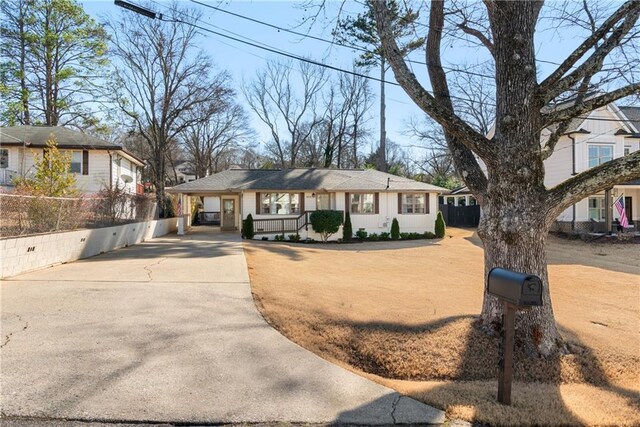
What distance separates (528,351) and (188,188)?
20833mm

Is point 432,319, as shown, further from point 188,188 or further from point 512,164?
point 188,188

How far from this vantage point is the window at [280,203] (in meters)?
22.8

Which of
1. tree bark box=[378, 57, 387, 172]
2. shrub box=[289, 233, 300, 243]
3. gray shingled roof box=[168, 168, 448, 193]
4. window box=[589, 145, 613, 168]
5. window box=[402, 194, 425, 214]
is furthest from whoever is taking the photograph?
tree bark box=[378, 57, 387, 172]

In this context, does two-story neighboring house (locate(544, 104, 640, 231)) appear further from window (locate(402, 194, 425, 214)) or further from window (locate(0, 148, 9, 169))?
window (locate(0, 148, 9, 169))

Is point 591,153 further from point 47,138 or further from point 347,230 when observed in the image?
point 47,138

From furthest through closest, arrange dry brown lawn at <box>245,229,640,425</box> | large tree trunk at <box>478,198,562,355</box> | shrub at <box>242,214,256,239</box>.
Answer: shrub at <box>242,214,256,239</box> < large tree trunk at <box>478,198,562,355</box> < dry brown lawn at <box>245,229,640,425</box>

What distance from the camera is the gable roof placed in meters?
21.3

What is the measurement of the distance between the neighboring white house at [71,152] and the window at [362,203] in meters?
12.8

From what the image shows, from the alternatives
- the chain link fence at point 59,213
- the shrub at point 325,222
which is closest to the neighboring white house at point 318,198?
the shrub at point 325,222

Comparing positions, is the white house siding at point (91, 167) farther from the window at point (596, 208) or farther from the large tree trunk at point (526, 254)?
the window at point (596, 208)

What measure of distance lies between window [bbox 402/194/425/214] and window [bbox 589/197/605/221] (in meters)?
10.3

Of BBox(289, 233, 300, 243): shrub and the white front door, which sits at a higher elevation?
the white front door

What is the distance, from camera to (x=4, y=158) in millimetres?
21938

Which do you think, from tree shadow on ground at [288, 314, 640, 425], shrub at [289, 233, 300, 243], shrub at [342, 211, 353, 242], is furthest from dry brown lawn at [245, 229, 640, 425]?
shrub at [342, 211, 353, 242]
